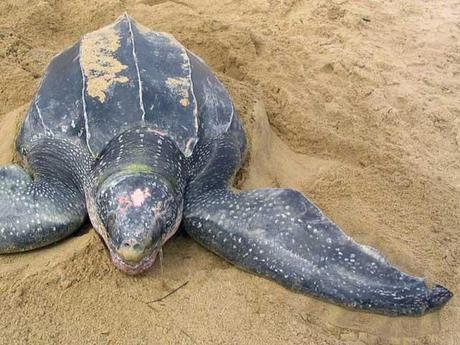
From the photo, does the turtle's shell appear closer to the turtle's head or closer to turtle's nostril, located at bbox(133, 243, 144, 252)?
the turtle's head

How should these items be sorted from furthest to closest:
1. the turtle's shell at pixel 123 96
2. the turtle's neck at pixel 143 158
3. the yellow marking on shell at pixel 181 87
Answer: the yellow marking on shell at pixel 181 87 → the turtle's shell at pixel 123 96 → the turtle's neck at pixel 143 158

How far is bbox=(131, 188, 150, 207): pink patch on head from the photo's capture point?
214 cm

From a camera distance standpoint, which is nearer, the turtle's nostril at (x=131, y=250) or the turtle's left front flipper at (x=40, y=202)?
the turtle's nostril at (x=131, y=250)

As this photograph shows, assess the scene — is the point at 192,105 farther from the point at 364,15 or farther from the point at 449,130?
the point at 364,15

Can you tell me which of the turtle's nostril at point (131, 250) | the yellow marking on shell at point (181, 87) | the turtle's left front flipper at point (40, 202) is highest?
the yellow marking on shell at point (181, 87)

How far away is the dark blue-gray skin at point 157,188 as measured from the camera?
2098mm

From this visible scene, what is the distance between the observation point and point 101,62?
272 cm

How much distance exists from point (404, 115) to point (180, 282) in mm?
2098

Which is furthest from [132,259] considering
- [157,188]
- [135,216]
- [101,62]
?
[101,62]

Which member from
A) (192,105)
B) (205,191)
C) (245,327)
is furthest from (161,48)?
(245,327)

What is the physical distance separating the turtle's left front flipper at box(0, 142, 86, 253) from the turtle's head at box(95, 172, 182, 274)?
167mm

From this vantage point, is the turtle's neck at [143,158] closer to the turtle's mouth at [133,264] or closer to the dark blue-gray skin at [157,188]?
the dark blue-gray skin at [157,188]

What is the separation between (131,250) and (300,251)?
2.19ft

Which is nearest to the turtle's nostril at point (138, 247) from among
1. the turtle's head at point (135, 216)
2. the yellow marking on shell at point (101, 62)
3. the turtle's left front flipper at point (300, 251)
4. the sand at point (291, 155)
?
the turtle's head at point (135, 216)
